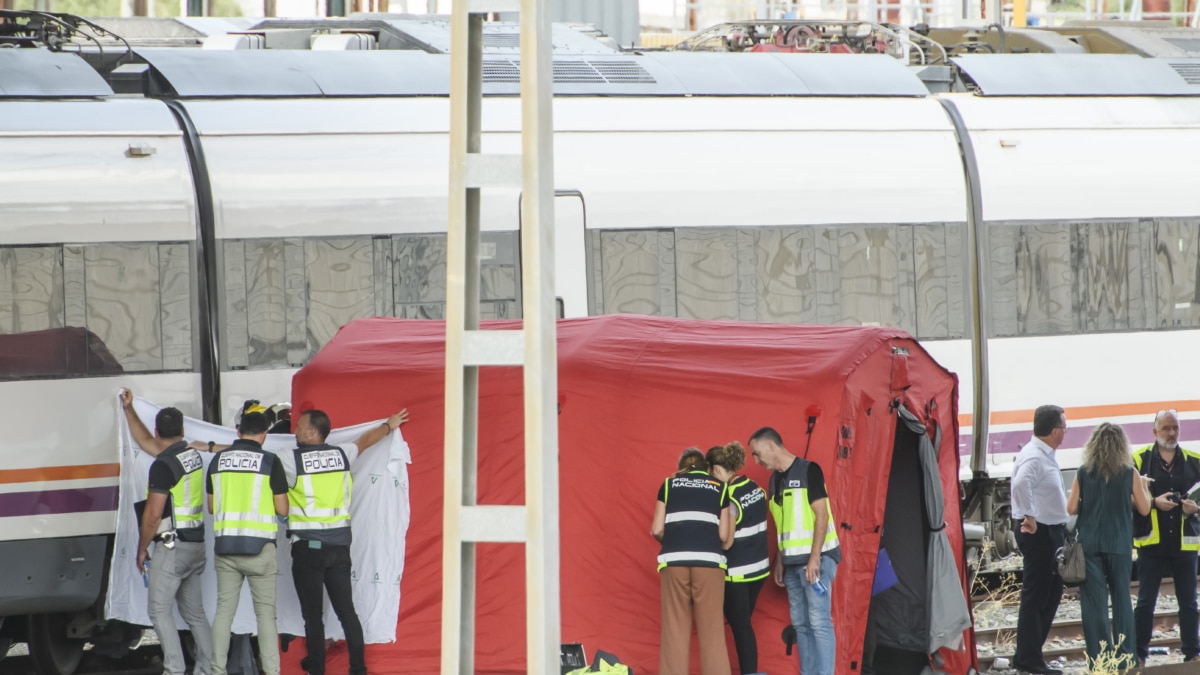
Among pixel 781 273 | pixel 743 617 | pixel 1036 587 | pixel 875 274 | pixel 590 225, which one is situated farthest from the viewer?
pixel 875 274

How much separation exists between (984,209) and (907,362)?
4.02 m

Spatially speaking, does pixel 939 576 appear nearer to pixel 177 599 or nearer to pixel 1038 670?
pixel 1038 670

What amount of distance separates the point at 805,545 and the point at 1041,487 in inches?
90.0

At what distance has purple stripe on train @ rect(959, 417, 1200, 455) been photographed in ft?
43.9

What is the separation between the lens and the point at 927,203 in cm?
1333

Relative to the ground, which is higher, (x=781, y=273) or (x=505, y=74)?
(x=505, y=74)

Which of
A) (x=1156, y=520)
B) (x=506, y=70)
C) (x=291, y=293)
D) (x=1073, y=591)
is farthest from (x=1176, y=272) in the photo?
(x=291, y=293)

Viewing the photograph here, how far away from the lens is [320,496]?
32.1ft

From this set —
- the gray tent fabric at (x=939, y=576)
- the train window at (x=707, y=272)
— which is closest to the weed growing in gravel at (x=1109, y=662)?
the gray tent fabric at (x=939, y=576)

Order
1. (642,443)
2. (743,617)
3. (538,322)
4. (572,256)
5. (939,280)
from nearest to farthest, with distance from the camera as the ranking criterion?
(538,322), (743,617), (642,443), (572,256), (939,280)

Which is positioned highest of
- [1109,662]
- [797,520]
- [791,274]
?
[791,274]

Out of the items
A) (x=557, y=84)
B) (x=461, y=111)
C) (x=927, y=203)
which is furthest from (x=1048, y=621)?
(x=461, y=111)

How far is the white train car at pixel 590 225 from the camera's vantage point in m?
10.8

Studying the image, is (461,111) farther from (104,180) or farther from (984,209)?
(984,209)
